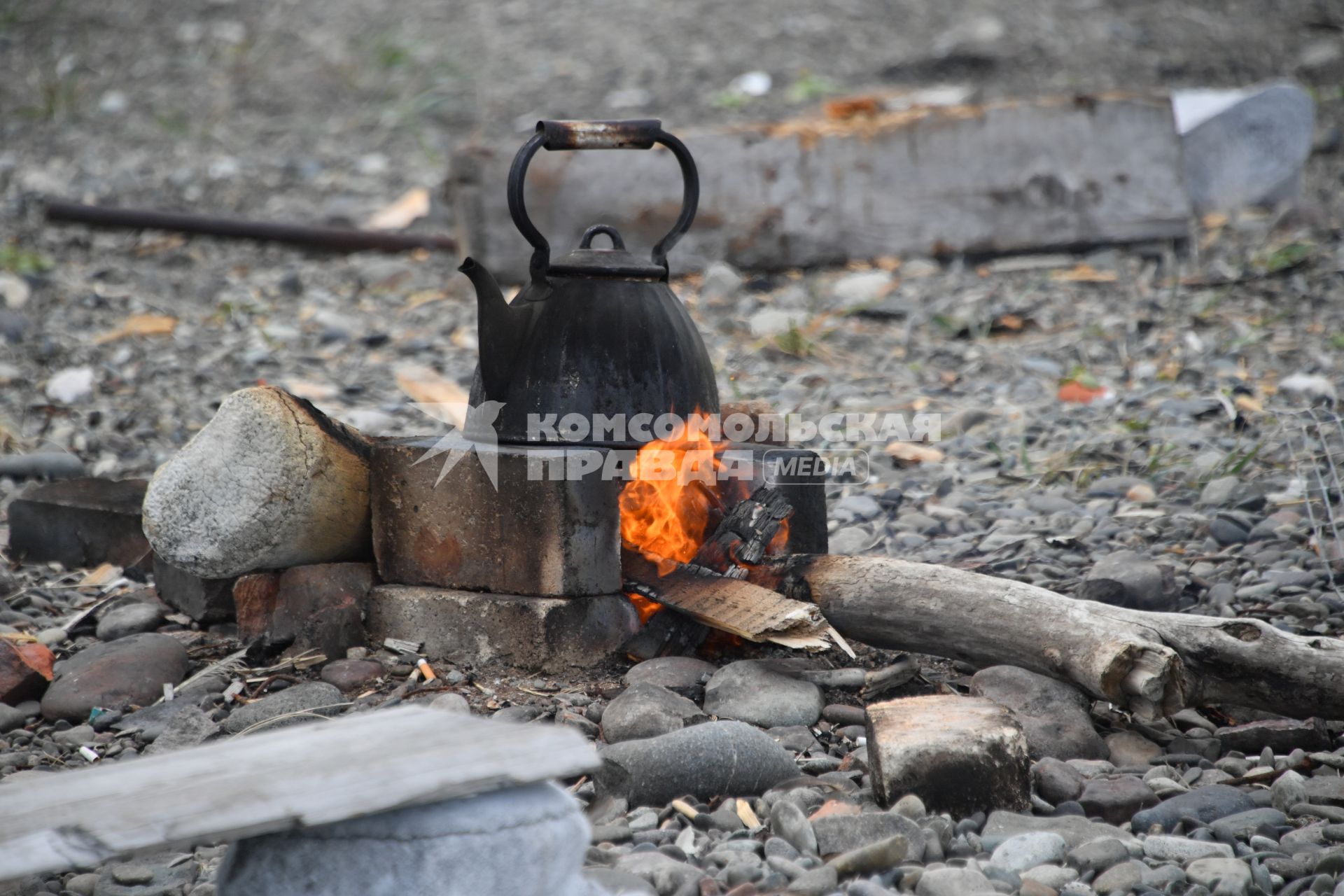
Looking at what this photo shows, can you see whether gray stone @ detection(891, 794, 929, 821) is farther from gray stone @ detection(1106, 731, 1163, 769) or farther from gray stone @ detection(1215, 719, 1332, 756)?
gray stone @ detection(1215, 719, 1332, 756)

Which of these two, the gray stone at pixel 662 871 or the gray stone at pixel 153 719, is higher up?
the gray stone at pixel 153 719

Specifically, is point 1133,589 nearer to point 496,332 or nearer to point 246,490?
point 496,332

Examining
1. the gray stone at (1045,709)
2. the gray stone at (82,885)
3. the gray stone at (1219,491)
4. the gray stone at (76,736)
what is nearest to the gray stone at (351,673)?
the gray stone at (76,736)

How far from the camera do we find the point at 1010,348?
17.9 feet

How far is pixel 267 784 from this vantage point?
149cm

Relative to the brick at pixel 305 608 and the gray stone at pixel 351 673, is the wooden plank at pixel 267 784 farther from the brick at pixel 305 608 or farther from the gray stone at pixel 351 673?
the brick at pixel 305 608

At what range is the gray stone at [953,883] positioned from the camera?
1870 millimetres

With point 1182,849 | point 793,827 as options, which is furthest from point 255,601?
point 1182,849

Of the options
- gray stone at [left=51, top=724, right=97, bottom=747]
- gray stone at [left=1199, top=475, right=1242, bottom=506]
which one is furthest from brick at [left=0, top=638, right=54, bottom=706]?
gray stone at [left=1199, top=475, right=1242, bottom=506]

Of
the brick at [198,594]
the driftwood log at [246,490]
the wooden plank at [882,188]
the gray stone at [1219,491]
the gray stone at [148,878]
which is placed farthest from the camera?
the wooden plank at [882,188]

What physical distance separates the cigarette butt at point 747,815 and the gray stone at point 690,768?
50 millimetres

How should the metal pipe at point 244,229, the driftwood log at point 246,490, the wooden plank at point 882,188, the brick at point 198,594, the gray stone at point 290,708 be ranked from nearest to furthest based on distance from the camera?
the gray stone at point 290,708 < the driftwood log at point 246,490 < the brick at point 198,594 < the wooden plank at point 882,188 < the metal pipe at point 244,229

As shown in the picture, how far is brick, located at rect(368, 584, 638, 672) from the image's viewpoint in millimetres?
2758

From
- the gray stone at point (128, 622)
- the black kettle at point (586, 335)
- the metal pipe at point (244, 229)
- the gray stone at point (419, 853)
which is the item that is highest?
the metal pipe at point (244, 229)
